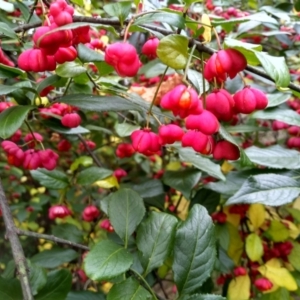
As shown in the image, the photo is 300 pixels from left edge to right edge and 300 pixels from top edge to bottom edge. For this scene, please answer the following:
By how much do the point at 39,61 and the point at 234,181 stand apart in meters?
0.62

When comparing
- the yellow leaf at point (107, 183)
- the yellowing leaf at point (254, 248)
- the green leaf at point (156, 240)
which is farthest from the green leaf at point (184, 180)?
the green leaf at point (156, 240)

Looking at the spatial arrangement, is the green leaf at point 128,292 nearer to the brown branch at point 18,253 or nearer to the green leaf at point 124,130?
the brown branch at point 18,253

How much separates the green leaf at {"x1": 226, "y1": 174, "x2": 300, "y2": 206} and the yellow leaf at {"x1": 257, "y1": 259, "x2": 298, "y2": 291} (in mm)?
364

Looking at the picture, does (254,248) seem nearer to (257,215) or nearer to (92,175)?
(257,215)

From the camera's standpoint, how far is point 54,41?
65 cm

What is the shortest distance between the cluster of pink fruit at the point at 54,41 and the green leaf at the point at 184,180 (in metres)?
0.52

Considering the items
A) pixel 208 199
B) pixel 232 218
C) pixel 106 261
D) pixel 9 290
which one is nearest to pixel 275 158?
pixel 208 199

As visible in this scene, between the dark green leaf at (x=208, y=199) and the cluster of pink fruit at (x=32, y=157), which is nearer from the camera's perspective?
the cluster of pink fruit at (x=32, y=157)

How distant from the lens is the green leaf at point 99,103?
85 cm

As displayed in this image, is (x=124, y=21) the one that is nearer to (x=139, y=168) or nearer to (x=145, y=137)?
(x=145, y=137)

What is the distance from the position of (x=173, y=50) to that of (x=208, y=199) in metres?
0.64

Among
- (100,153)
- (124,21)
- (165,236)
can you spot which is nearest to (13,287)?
(165,236)

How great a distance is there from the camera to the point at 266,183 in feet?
3.13

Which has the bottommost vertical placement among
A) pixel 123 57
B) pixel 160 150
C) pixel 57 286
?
pixel 57 286
